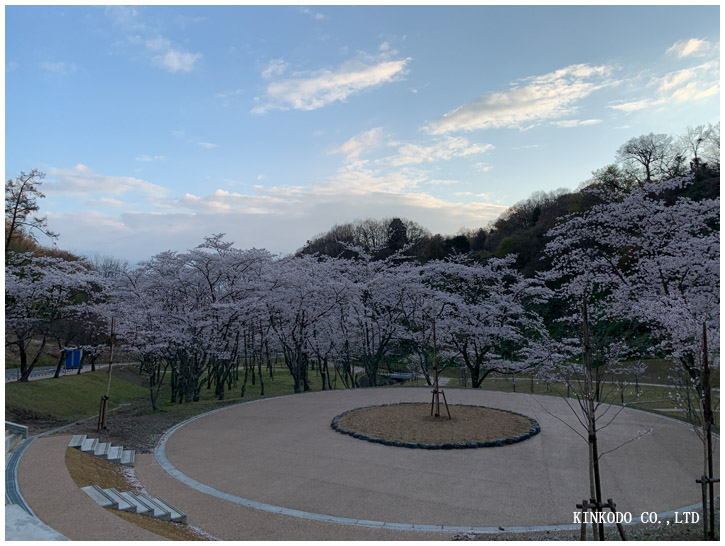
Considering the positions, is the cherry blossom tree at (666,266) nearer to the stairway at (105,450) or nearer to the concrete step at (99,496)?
the concrete step at (99,496)

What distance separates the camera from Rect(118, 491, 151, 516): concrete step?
6586 millimetres

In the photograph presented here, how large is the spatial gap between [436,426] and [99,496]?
293 inches

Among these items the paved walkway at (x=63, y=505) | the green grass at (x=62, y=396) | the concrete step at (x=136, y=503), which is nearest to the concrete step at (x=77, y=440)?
the paved walkway at (x=63, y=505)

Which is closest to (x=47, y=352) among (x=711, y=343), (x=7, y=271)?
(x=7, y=271)

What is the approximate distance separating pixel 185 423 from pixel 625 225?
17478 millimetres

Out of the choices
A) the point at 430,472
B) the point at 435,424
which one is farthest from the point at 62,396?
the point at 430,472

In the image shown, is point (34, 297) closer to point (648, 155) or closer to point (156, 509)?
point (156, 509)

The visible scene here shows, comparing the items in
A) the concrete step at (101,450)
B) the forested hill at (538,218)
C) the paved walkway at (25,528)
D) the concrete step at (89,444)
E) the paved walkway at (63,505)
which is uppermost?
the forested hill at (538,218)

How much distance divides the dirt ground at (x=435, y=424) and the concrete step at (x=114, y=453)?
17.1ft

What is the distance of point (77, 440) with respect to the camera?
401 inches

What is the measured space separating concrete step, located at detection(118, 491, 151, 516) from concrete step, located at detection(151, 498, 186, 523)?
283 mm

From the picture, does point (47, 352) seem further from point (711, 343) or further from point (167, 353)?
point (711, 343)

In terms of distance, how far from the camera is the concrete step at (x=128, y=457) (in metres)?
9.29

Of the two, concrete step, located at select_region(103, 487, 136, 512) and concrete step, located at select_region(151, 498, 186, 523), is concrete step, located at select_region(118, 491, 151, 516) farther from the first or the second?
concrete step, located at select_region(151, 498, 186, 523)
